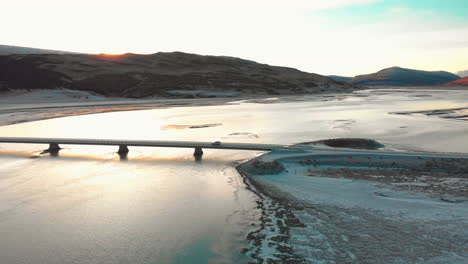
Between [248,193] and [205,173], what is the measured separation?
256 cm

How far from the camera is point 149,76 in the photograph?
262 ft

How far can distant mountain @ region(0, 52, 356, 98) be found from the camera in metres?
65.3

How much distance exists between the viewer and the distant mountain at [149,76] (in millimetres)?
65312

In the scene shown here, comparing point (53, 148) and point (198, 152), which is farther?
point (53, 148)

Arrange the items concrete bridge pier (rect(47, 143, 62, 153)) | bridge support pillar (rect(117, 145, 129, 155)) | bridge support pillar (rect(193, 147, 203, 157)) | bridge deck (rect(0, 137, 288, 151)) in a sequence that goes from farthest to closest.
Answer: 1. concrete bridge pier (rect(47, 143, 62, 153))
2. bridge support pillar (rect(117, 145, 129, 155))
3. bridge support pillar (rect(193, 147, 203, 157))
4. bridge deck (rect(0, 137, 288, 151))

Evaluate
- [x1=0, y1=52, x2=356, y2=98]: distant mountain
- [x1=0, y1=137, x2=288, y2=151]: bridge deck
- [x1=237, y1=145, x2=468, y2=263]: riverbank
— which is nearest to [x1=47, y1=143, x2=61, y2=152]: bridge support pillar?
[x1=0, y1=137, x2=288, y2=151]: bridge deck

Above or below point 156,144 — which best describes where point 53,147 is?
below

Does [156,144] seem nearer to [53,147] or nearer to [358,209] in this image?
[53,147]

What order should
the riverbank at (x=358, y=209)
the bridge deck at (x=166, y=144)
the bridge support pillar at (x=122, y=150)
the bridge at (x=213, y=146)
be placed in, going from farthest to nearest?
the bridge support pillar at (x=122, y=150), the bridge deck at (x=166, y=144), the bridge at (x=213, y=146), the riverbank at (x=358, y=209)

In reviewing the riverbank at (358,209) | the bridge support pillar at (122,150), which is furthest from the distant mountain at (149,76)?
the riverbank at (358,209)

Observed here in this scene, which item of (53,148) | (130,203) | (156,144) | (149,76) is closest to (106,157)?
(156,144)

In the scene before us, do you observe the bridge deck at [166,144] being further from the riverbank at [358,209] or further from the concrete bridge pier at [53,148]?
the riverbank at [358,209]

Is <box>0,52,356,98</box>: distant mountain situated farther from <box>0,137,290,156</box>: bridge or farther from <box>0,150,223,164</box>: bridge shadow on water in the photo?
<box>0,150,223,164</box>: bridge shadow on water

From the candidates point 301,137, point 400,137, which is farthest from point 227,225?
point 400,137
